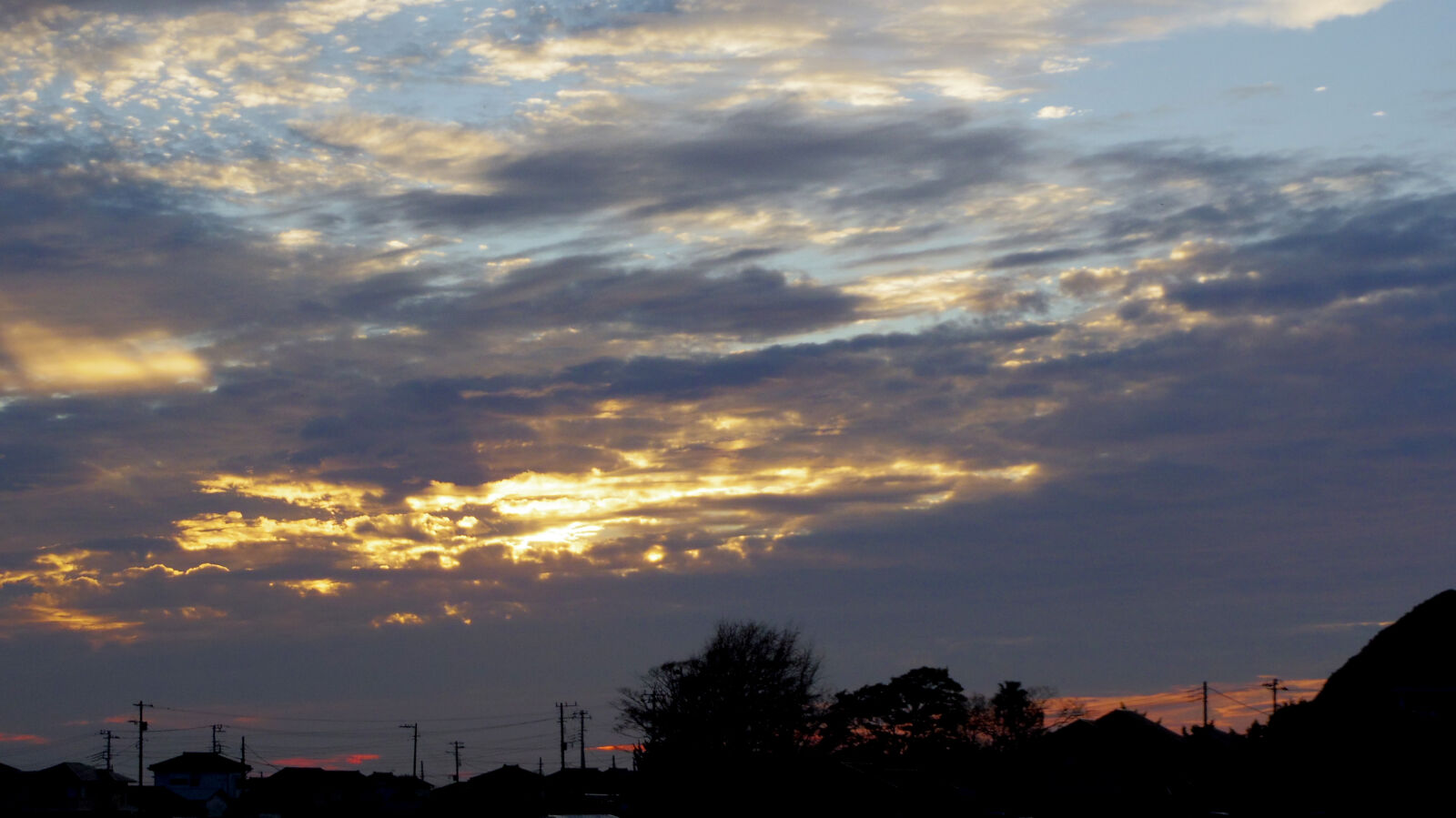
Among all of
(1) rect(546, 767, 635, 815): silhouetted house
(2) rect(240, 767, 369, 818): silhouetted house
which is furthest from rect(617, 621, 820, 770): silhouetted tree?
(2) rect(240, 767, 369, 818): silhouetted house

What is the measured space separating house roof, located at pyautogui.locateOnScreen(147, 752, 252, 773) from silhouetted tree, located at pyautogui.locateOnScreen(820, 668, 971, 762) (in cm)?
9429

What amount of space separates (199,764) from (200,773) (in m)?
1.19

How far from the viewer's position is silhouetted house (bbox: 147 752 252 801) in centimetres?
17288

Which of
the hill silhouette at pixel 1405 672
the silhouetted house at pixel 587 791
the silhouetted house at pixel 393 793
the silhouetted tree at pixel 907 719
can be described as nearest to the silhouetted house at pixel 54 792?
the silhouetted house at pixel 393 793

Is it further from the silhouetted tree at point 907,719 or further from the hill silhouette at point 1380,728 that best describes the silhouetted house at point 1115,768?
the silhouetted tree at point 907,719

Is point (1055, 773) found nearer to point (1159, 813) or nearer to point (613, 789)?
point (1159, 813)

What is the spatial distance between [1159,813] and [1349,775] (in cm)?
1688

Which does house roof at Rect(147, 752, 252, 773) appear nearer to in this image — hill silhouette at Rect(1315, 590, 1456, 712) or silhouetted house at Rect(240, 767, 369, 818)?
silhouetted house at Rect(240, 767, 369, 818)

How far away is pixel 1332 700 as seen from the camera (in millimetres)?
48188

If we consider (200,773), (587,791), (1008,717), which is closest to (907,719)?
(1008,717)

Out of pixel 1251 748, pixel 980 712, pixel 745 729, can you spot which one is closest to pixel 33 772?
pixel 745 729

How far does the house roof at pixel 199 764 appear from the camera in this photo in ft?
573

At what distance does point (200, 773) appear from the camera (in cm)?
17412

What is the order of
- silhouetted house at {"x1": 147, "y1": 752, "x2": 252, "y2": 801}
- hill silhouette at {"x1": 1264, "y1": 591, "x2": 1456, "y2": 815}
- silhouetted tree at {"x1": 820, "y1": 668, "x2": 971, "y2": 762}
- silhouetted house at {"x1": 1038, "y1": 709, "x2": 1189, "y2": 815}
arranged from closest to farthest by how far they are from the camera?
hill silhouette at {"x1": 1264, "y1": 591, "x2": 1456, "y2": 815}
silhouetted house at {"x1": 1038, "y1": 709, "x2": 1189, "y2": 815}
silhouetted tree at {"x1": 820, "y1": 668, "x2": 971, "y2": 762}
silhouetted house at {"x1": 147, "y1": 752, "x2": 252, "y2": 801}
